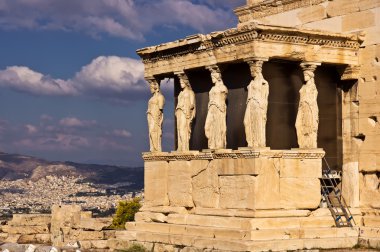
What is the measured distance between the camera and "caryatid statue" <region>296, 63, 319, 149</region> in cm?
1995

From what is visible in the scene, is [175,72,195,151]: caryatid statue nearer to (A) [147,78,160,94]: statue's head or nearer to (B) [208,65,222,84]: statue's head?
(A) [147,78,160,94]: statue's head

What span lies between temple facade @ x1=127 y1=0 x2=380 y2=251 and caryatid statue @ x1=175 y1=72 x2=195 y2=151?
0.8 inches

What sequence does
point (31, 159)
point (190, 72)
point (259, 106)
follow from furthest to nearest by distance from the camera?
point (31, 159) → point (190, 72) → point (259, 106)

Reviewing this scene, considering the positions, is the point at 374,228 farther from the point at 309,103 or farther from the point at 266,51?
the point at 266,51

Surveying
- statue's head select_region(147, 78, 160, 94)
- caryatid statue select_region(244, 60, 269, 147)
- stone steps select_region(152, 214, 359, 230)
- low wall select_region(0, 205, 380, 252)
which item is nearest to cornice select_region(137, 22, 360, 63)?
caryatid statue select_region(244, 60, 269, 147)

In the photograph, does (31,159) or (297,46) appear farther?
(31,159)

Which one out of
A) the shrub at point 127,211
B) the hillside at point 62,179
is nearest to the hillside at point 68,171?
the hillside at point 62,179

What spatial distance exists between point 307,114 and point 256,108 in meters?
1.18

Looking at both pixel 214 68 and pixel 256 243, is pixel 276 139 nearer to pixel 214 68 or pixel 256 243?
pixel 214 68

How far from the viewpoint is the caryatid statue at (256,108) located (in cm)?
1936

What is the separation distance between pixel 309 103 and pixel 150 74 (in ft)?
13.3

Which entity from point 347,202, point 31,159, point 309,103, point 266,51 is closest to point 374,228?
point 347,202

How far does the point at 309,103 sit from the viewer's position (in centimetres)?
1997

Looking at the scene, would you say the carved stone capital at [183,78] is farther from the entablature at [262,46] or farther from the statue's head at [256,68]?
the statue's head at [256,68]
